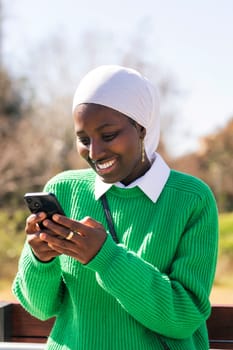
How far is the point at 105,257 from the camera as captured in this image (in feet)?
5.07

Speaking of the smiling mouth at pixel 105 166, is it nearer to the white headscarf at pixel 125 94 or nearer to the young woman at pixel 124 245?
the young woman at pixel 124 245

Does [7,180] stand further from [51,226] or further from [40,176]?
[51,226]

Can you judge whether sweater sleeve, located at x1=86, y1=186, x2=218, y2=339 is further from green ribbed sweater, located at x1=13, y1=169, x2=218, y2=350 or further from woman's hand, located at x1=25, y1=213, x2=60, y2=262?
woman's hand, located at x1=25, y1=213, x2=60, y2=262

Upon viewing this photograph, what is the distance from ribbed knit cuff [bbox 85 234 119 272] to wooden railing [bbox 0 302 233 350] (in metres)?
0.76

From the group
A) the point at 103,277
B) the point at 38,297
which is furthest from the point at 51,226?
the point at 38,297

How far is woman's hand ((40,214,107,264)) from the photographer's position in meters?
1.50

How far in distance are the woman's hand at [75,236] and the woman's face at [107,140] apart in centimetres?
17

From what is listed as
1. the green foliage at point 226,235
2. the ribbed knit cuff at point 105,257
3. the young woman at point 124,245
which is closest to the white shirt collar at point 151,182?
the young woman at point 124,245

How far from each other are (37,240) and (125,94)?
401mm

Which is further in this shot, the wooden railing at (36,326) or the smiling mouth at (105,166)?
the wooden railing at (36,326)

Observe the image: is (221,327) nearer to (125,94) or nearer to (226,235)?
(125,94)

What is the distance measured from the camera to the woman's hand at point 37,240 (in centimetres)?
155

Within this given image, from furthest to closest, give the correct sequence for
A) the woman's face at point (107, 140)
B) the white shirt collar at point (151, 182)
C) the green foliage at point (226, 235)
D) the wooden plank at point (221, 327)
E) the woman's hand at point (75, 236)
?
the green foliage at point (226, 235), the wooden plank at point (221, 327), the white shirt collar at point (151, 182), the woman's face at point (107, 140), the woman's hand at point (75, 236)

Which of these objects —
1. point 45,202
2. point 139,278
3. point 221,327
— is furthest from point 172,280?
point 221,327
